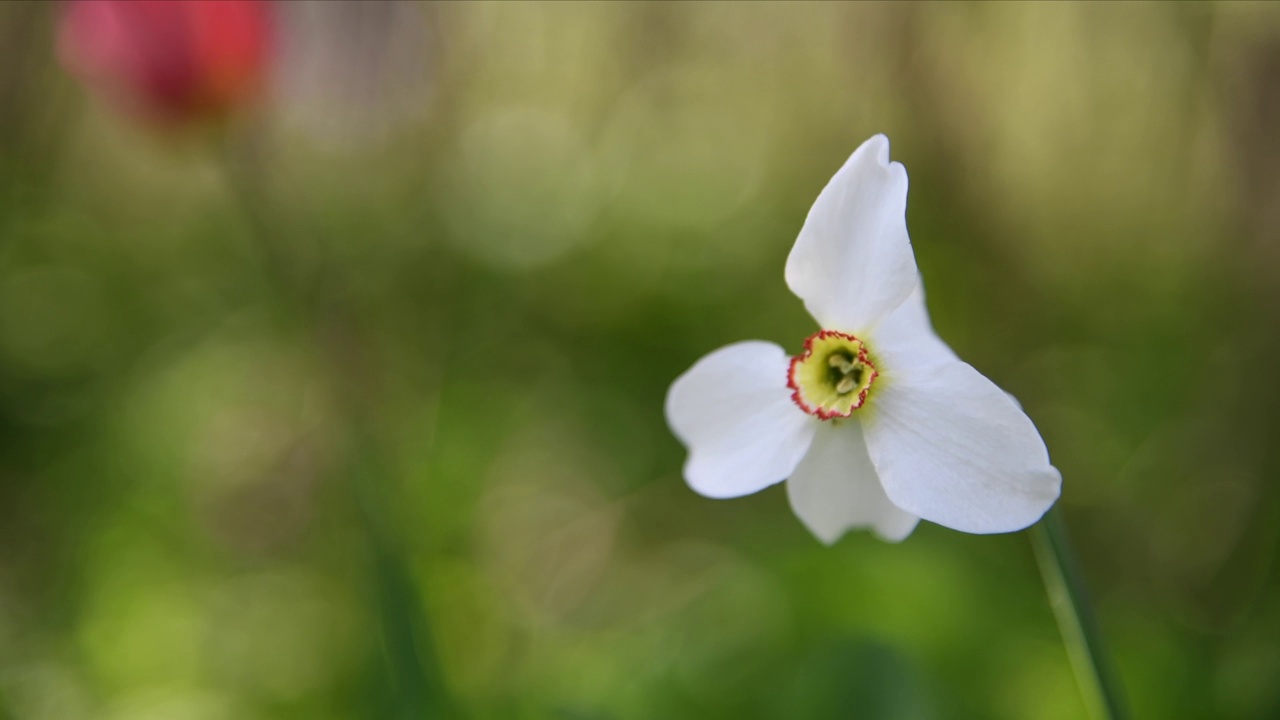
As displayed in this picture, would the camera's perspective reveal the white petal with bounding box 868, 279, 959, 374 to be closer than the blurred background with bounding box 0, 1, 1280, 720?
Yes

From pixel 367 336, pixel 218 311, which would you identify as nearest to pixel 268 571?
pixel 367 336

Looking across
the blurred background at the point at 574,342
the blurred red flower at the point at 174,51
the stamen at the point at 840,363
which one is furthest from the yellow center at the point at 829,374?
the blurred red flower at the point at 174,51

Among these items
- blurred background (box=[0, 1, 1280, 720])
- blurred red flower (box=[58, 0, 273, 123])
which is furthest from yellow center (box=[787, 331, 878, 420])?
blurred red flower (box=[58, 0, 273, 123])

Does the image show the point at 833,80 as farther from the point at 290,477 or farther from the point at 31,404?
the point at 31,404

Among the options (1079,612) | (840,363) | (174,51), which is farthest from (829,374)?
(174,51)

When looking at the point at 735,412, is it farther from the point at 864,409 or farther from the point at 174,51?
the point at 174,51

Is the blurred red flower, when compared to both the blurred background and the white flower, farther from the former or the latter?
the white flower
